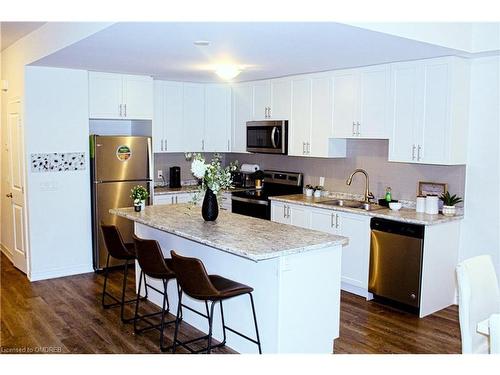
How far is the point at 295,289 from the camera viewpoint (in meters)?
3.44

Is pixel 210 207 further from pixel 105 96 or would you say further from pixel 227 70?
pixel 105 96

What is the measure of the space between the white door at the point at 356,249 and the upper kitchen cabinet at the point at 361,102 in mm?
908

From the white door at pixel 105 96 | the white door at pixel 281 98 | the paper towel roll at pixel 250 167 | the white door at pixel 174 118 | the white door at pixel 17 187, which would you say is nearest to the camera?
the white door at pixel 17 187

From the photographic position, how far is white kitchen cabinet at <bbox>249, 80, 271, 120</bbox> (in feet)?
21.3

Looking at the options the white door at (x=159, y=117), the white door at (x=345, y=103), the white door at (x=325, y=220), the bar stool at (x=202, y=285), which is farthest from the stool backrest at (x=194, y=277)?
the white door at (x=159, y=117)

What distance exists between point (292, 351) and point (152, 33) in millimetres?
2495

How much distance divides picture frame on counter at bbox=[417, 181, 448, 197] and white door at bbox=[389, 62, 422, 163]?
40 cm

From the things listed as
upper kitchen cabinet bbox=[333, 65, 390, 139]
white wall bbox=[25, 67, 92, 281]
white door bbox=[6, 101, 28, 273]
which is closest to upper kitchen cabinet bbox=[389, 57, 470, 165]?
upper kitchen cabinet bbox=[333, 65, 390, 139]

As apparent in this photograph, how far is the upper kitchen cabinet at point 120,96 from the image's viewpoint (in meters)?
5.94

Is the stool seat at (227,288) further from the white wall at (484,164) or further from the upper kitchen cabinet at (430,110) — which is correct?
the white wall at (484,164)

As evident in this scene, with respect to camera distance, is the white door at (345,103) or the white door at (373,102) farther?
the white door at (345,103)

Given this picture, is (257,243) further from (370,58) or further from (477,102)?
(477,102)

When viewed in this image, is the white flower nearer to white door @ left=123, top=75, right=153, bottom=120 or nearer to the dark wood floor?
the dark wood floor

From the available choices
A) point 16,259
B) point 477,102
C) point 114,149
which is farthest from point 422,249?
point 16,259
